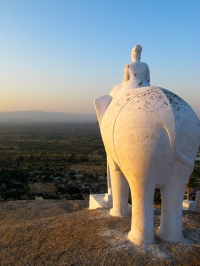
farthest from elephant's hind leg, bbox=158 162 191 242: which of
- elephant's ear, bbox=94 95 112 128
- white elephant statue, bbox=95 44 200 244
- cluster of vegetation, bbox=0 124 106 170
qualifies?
cluster of vegetation, bbox=0 124 106 170

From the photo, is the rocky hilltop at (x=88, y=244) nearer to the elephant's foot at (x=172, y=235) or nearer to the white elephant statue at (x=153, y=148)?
the elephant's foot at (x=172, y=235)

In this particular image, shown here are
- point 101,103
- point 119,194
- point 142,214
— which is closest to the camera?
point 142,214

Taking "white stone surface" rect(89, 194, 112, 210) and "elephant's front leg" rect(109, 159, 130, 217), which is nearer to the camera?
"elephant's front leg" rect(109, 159, 130, 217)

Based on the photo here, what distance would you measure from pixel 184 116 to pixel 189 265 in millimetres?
2866

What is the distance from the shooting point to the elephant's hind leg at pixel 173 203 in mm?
5984

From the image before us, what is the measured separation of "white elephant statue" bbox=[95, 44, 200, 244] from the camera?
5.60 m

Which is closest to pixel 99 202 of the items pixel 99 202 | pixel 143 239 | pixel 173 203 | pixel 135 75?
pixel 99 202

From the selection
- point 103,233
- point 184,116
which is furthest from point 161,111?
point 103,233

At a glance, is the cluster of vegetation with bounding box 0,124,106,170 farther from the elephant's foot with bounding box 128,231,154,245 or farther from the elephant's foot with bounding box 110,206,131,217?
the elephant's foot with bounding box 128,231,154,245

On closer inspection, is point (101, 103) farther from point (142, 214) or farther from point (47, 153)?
point (47, 153)

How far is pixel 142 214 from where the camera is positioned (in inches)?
239

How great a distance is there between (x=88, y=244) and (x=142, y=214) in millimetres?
1332

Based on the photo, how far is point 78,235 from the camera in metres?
6.65

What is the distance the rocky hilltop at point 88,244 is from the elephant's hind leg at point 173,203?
0.71 feet
